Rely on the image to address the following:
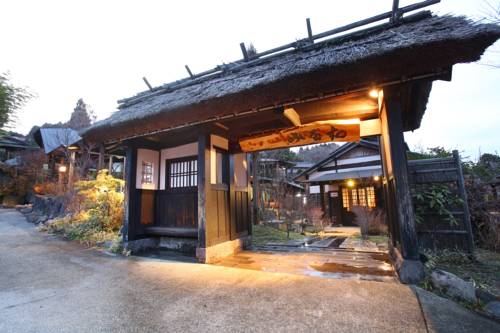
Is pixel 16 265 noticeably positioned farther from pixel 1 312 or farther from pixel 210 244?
pixel 210 244

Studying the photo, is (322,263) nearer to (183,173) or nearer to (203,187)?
(203,187)

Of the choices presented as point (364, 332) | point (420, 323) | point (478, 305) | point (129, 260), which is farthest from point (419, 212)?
point (129, 260)

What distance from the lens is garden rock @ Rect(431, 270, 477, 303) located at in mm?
2570

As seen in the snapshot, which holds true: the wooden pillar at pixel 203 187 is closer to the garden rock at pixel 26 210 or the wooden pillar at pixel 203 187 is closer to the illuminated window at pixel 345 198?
the illuminated window at pixel 345 198

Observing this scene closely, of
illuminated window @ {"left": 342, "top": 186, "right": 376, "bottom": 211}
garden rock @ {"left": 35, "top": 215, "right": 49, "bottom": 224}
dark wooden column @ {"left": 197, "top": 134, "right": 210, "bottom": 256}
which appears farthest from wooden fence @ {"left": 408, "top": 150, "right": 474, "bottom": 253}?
garden rock @ {"left": 35, "top": 215, "right": 49, "bottom": 224}

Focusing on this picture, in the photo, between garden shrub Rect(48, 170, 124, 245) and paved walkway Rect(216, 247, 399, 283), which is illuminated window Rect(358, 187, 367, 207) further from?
garden shrub Rect(48, 170, 124, 245)

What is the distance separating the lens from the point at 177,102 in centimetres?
472

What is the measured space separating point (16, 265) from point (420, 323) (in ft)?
21.7

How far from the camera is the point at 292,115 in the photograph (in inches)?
180

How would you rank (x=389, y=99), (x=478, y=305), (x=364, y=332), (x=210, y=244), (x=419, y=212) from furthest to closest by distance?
1. (x=210, y=244)
2. (x=419, y=212)
3. (x=389, y=99)
4. (x=478, y=305)
5. (x=364, y=332)

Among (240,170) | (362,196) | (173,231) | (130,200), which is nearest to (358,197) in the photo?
(362,196)

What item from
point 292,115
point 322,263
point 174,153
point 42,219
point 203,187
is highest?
point 292,115

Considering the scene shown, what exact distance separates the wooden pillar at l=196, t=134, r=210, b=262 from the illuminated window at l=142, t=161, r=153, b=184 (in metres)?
2.20

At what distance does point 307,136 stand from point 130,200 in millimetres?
4626
